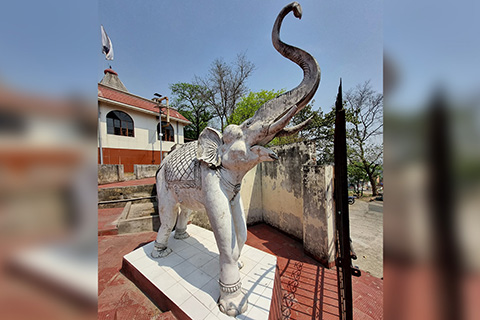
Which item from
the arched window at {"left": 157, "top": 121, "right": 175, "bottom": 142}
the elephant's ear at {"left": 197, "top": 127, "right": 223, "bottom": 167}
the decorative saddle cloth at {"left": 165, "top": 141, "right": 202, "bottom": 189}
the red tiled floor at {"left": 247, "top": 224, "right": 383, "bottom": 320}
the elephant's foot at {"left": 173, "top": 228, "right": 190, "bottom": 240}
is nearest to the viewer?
the elephant's ear at {"left": 197, "top": 127, "right": 223, "bottom": 167}

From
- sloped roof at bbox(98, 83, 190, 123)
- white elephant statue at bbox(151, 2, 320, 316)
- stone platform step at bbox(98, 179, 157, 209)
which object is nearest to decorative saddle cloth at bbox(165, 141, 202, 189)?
white elephant statue at bbox(151, 2, 320, 316)

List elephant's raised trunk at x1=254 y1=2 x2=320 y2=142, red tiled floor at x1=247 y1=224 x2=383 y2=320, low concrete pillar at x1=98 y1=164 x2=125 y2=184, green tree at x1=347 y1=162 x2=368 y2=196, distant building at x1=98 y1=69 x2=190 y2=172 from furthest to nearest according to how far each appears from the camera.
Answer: green tree at x1=347 y1=162 x2=368 y2=196 → distant building at x1=98 y1=69 x2=190 y2=172 → low concrete pillar at x1=98 y1=164 x2=125 y2=184 → red tiled floor at x1=247 y1=224 x2=383 y2=320 → elephant's raised trunk at x1=254 y1=2 x2=320 y2=142

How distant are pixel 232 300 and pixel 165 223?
1526mm

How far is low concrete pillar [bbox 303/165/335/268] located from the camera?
397 cm

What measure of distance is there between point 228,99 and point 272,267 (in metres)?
15.7

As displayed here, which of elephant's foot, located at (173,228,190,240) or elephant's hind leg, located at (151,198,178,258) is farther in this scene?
elephant's foot, located at (173,228,190,240)

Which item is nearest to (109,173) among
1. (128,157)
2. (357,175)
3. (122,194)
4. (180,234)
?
(122,194)

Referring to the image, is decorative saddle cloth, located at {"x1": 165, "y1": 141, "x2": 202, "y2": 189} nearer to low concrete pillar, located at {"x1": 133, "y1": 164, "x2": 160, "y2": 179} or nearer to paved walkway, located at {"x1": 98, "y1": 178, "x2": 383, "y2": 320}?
paved walkway, located at {"x1": 98, "y1": 178, "x2": 383, "y2": 320}

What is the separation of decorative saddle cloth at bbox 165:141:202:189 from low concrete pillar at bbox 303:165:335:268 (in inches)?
119

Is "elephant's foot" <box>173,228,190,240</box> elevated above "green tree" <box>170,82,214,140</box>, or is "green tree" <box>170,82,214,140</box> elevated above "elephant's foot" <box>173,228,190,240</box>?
"green tree" <box>170,82,214,140</box>

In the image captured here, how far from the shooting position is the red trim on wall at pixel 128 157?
430 inches

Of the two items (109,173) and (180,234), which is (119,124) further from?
(180,234)
